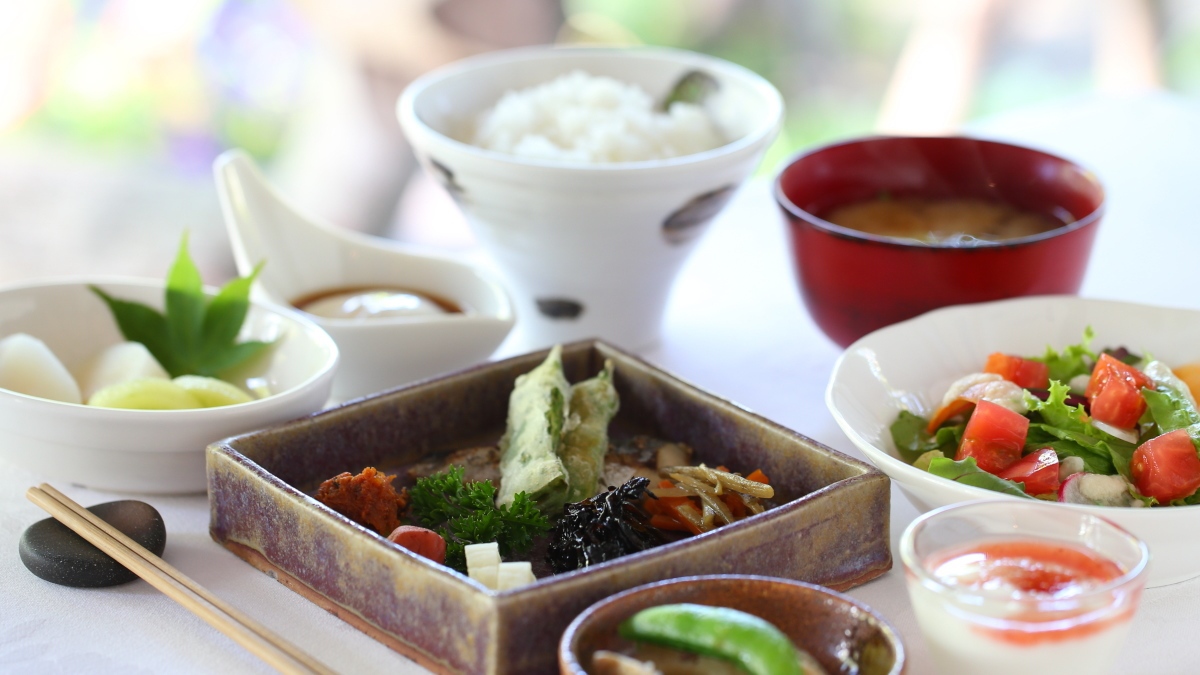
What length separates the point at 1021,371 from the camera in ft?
4.52

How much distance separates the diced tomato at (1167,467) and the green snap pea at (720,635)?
0.46 m

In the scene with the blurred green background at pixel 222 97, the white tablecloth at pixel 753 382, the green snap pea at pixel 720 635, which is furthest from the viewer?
the blurred green background at pixel 222 97

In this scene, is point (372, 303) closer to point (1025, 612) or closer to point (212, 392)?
point (212, 392)

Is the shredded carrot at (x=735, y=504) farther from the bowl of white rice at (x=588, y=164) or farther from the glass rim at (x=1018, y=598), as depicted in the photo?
the bowl of white rice at (x=588, y=164)

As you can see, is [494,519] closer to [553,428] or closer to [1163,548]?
[553,428]

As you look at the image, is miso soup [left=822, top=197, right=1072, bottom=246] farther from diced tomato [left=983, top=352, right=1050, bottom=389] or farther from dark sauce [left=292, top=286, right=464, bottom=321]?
dark sauce [left=292, top=286, right=464, bottom=321]

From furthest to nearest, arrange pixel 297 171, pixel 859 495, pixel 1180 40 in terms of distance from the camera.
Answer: pixel 1180 40 < pixel 297 171 < pixel 859 495

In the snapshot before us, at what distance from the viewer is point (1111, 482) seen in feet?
3.83

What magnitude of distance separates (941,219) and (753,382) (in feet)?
1.22

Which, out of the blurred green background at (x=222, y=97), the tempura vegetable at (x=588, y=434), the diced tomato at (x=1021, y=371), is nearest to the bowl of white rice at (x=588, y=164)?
the tempura vegetable at (x=588, y=434)

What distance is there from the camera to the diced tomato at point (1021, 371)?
1377mm

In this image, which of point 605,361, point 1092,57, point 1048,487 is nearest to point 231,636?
point 605,361

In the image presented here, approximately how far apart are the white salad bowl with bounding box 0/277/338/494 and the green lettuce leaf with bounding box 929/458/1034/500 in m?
0.68

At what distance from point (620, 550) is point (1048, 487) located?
1.41 feet
